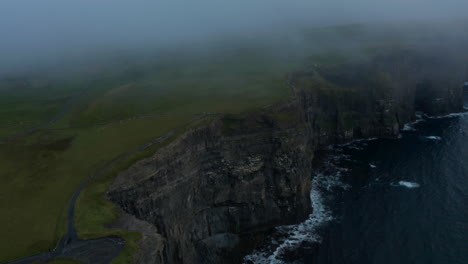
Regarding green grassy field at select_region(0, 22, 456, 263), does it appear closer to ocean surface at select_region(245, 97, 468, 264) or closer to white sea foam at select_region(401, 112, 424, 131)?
ocean surface at select_region(245, 97, 468, 264)

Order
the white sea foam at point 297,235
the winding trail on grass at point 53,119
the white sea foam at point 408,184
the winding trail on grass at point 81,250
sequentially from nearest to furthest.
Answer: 1. the winding trail on grass at point 81,250
2. the white sea foam at point 297,235
3. the winding trail on grass at point 53,119
4. the white sea foam at point 408,184

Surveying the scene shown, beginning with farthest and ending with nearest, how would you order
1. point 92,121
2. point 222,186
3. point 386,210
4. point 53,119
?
1. point 53,119
2. point 92,121
3. point 386,210
4. point 222,186

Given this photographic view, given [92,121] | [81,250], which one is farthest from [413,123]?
[81,250]

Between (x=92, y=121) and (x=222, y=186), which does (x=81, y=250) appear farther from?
(x=92, y=121)

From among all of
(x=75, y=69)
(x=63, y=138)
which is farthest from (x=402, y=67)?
(x=75, y=69)

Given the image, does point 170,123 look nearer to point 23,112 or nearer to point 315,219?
point 315,219

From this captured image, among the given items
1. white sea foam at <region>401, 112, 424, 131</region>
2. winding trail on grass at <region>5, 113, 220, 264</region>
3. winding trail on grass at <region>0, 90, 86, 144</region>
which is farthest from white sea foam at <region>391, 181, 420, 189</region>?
winding trail on grass at <region>0, 90, 86, 144</region>

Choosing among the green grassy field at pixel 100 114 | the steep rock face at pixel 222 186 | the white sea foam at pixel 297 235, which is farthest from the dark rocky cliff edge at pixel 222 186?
the green grassy field at pixel 100 114

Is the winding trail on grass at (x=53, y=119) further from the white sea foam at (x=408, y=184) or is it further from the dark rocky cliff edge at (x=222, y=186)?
the white sea foam at (x=408, y=184)
